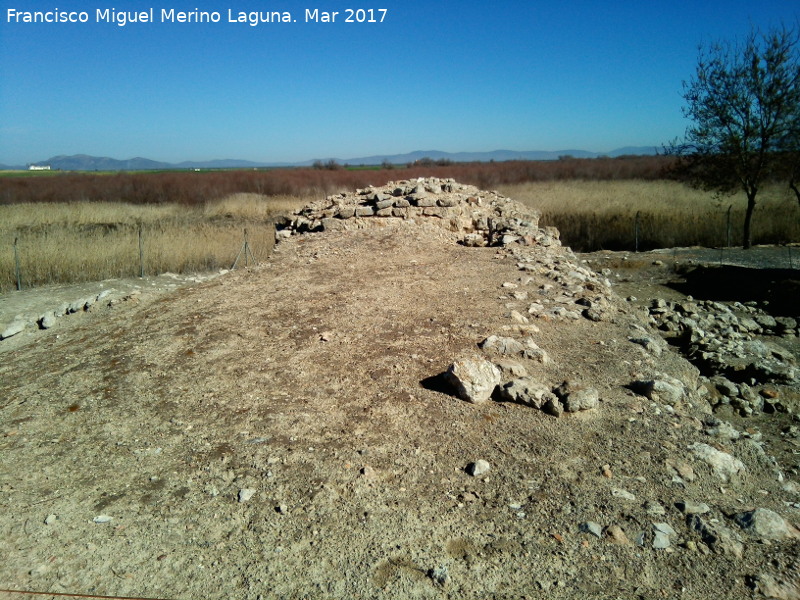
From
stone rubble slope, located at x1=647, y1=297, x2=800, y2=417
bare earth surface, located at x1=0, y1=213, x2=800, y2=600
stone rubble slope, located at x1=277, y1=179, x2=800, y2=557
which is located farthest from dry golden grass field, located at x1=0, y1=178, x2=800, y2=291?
bare earth surface, located at x1=0, y1=213, x2=800, y2=600

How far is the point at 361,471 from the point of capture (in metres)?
3.04

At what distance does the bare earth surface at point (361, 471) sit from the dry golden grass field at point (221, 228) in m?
8.28

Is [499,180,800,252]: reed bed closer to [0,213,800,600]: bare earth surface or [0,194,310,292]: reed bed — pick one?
[0,194,310,292]: reed bed

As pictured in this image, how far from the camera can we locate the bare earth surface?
7.83 feet

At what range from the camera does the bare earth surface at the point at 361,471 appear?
7.83 feet

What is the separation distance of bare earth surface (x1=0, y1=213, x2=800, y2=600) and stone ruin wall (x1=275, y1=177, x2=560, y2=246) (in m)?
3.40

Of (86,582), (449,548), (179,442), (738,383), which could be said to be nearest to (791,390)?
(738,383)

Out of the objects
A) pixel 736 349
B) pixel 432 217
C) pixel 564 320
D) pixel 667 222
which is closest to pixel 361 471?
pixel 564 320

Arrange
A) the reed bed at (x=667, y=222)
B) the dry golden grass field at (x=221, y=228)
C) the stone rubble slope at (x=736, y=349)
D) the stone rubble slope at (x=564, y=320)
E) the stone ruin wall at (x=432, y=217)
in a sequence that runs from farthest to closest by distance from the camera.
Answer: the reed bed at (x=667, y=222), the dry golden grass field at (x=221, y=228), the stone ruin wall at (x=432, y=217), the stone rubble slope at (x=736, y=349), the stone rubble slope at (x=564, y=320)

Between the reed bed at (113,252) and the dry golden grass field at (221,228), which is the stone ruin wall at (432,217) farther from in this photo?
the dry golden grass field at (221,228)

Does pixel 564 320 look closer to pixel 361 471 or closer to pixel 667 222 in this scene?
pixel 361 471

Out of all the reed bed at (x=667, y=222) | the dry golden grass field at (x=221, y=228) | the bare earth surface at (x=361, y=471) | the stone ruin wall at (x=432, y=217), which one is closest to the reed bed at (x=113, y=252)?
the dry golden grass field at (x=221, y=228)

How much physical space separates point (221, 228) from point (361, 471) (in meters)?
15.1

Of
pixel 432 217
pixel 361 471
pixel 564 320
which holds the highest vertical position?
pixel 432 217
